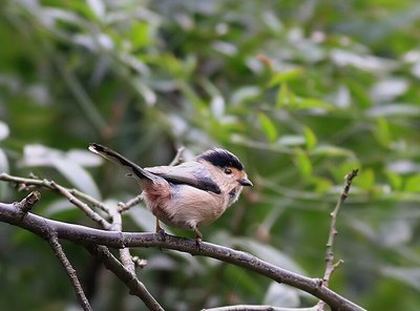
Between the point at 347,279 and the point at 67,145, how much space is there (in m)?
1.18

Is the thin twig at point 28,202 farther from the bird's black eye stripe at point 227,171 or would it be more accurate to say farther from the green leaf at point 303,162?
the green leaf at point 303,162

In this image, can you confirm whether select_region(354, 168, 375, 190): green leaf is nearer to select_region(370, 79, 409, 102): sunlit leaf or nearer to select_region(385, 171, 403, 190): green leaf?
select_region(385, 171, 403, 190): green leaf

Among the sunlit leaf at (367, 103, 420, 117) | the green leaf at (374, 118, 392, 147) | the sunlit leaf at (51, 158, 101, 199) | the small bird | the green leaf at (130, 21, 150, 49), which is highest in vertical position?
the sunlit leaf at (367, 103, 420, 117)

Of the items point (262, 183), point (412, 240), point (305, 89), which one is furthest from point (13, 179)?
point (412, 240)

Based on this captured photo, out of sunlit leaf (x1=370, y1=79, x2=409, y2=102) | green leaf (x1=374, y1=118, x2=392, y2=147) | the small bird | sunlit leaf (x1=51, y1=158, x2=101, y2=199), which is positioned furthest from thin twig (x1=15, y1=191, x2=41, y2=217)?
sunlit leaf (x1=370, y1=79, x2=409, y2=102)

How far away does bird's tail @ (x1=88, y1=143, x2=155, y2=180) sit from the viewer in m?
1.40

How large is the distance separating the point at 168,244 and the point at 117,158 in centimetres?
18

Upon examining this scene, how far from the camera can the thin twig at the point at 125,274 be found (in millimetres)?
1388

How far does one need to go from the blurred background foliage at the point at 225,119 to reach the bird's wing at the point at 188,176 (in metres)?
0.71

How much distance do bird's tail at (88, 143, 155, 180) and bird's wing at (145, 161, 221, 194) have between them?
0.16 ft

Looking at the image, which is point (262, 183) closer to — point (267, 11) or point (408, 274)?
point (408, 274)

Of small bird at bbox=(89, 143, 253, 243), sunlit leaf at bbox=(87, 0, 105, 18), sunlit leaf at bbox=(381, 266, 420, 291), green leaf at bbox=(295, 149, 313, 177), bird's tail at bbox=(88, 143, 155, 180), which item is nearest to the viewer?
bird's tail at bbox=(88, 143, 155, 180)

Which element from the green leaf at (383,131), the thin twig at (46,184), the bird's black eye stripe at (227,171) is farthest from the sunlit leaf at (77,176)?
the green leaf at (383,131)

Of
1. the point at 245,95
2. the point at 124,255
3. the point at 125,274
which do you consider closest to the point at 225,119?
the point at 245,95
